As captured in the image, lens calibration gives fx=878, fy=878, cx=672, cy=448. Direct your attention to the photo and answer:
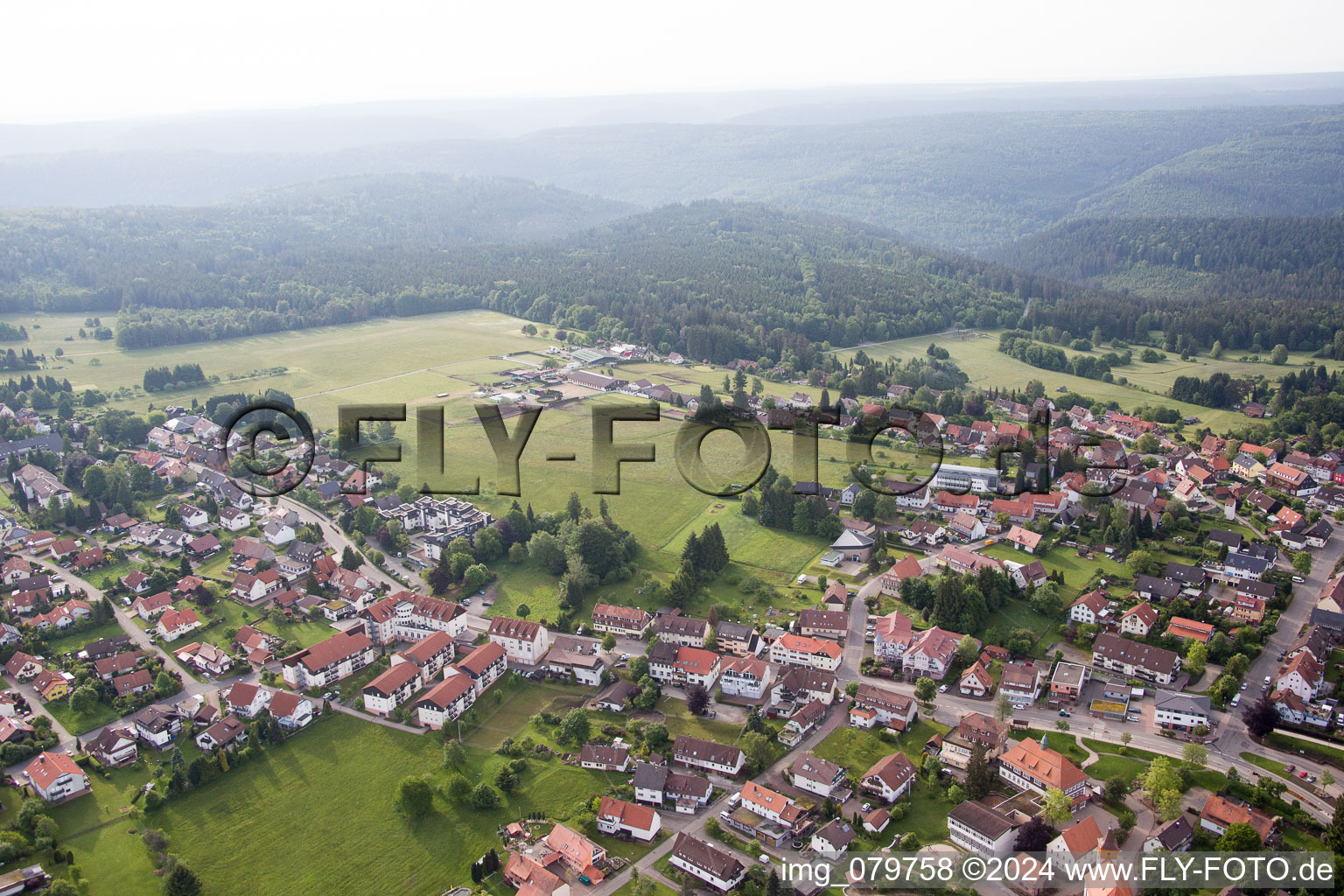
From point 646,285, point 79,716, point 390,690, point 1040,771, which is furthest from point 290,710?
point 646,285

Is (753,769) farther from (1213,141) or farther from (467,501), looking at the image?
(1213,141)

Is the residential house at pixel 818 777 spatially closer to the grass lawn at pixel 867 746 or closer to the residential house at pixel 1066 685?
the grass lawn at pixel 867 746

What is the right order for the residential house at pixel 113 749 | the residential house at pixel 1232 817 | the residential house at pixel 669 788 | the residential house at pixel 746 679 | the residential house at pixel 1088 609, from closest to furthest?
the residential house at pixel 1232 817 → the residential house at pixel 669 788 → the residential house at pixel 113 749 → the residential house at pixel 746 679 → the residential house at pixel 1088 609

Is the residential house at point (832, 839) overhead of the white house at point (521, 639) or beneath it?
beneath

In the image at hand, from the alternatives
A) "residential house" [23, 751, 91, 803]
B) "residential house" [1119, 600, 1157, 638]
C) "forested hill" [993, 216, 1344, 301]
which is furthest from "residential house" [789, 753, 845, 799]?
"forested hill" [993, 216, 1344, 301]

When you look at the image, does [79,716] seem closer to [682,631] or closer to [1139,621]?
[682,631]

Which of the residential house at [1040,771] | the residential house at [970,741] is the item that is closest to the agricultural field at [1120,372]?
the residential house at [970,741]
